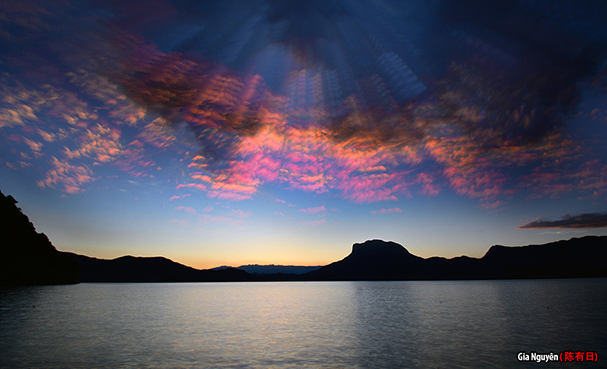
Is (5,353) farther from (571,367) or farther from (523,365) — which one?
(571,367)

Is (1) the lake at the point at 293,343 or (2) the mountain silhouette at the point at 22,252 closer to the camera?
(1) the lake at the point at 293,343

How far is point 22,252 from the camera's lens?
13912 cm

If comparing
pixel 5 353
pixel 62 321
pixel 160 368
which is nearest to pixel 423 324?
pixel 160 368

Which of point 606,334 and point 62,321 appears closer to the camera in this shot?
point 606,334

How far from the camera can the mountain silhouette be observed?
129250 millimetres

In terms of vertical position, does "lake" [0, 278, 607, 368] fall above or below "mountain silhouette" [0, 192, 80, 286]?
below

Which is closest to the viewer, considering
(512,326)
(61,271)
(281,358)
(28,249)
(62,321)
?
(281,358)

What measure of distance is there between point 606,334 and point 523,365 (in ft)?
67.4

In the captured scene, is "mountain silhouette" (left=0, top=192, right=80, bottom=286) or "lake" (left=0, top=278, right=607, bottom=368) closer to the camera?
"lake" (left=0, top=278, right=607, bottom=368)

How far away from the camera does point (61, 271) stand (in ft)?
564

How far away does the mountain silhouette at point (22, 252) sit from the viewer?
129 metres

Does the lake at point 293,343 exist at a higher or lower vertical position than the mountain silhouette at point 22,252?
lower

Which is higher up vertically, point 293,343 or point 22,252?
point 22,252

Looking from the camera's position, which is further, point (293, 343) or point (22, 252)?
point (22, 252)
